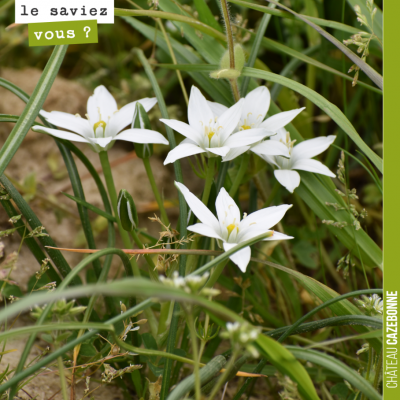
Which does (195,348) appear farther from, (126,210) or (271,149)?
(271,149)

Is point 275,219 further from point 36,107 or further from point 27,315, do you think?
point 27,315

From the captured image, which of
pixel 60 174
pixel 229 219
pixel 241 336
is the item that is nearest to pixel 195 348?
pixel 241 336

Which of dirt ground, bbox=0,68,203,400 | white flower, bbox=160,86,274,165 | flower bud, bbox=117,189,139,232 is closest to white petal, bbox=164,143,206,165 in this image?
white flower, bbox=160,86,274,165

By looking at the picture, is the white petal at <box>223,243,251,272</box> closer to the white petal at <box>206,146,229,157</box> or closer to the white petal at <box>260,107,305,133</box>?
the white petal at <box>206,146,229,157</box>

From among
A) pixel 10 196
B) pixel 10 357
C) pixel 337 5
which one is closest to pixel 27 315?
pixel 10 357

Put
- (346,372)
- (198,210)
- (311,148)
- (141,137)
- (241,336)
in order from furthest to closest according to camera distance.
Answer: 1. (311,148)
2. (141,137)
3. (198,210)
4. (346,372)
5. (241,336)

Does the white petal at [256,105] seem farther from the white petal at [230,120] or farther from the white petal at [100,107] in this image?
the white petal at [100,107]
